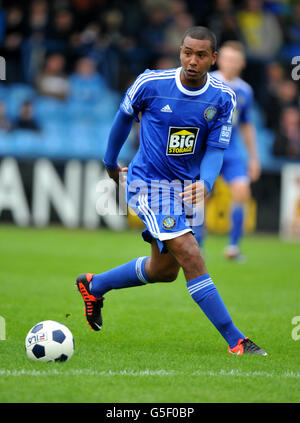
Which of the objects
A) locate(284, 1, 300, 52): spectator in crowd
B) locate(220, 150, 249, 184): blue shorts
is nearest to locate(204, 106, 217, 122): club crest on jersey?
locate(220, 150, 249, 184): blue shorts

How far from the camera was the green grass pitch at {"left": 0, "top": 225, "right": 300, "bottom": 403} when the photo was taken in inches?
152

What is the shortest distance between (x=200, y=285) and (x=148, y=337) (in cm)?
81

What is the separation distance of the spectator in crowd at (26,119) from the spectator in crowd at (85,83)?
1.13 metres

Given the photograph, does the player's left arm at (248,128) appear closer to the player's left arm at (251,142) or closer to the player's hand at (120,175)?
the player's left arm at (251,142)

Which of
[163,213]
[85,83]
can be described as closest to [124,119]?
[163,213]

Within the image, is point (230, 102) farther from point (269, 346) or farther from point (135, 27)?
point (135, 27)

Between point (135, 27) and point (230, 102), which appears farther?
point (135, 27)

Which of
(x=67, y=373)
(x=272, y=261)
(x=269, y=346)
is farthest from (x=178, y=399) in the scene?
(x=272, y=261)

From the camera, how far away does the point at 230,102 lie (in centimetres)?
508

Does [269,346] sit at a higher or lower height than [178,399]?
lower

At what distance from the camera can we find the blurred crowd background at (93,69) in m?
15.1

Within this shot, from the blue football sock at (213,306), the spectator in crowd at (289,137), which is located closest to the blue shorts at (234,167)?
the blue football sock at (213,306)

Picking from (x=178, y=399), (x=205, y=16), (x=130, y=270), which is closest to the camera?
(x=178, y=399)
